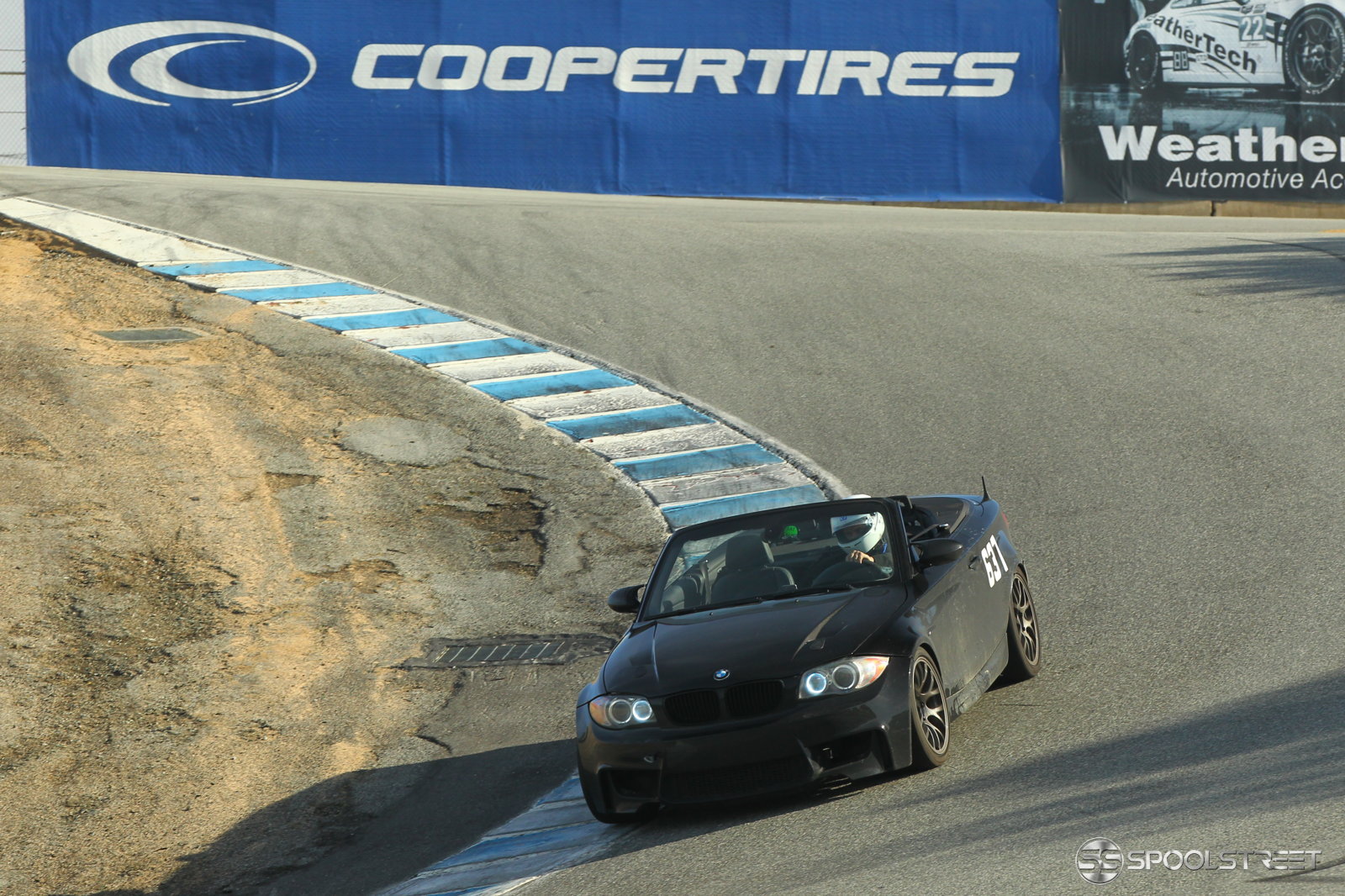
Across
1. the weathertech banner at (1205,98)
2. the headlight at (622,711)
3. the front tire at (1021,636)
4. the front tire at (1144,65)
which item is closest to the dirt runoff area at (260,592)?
the headlight at (622,711)

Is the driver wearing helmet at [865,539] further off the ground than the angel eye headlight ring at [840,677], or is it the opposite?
the driver wearing helmet at [865,539]

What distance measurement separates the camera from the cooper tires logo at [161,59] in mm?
24141

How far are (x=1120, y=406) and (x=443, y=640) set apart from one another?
7.12 metres

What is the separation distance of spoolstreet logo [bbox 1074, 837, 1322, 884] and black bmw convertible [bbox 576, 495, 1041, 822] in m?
1.37

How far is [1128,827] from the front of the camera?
559 cm

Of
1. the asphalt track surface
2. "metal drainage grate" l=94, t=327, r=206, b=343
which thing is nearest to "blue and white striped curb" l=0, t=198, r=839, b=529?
the asphalt track surface

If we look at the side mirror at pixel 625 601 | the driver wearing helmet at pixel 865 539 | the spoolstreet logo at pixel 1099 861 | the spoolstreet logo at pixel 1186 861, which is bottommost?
the spoolstreet logo at pixel 1099 861

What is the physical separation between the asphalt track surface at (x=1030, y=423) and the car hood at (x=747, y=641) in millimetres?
680

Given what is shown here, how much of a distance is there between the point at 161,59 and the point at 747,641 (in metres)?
21.0

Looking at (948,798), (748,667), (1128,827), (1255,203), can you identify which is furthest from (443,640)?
(1255,203)

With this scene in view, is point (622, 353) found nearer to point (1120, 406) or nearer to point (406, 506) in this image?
point (406, 506)

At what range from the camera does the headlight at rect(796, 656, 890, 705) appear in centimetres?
653

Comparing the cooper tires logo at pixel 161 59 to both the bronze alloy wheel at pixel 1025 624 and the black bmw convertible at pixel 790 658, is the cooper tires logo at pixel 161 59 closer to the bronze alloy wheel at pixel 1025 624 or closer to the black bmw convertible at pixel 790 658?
the black bmw convertible at pixel 790 658

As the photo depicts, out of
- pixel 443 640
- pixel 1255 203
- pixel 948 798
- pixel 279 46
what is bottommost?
pixel 443 640
